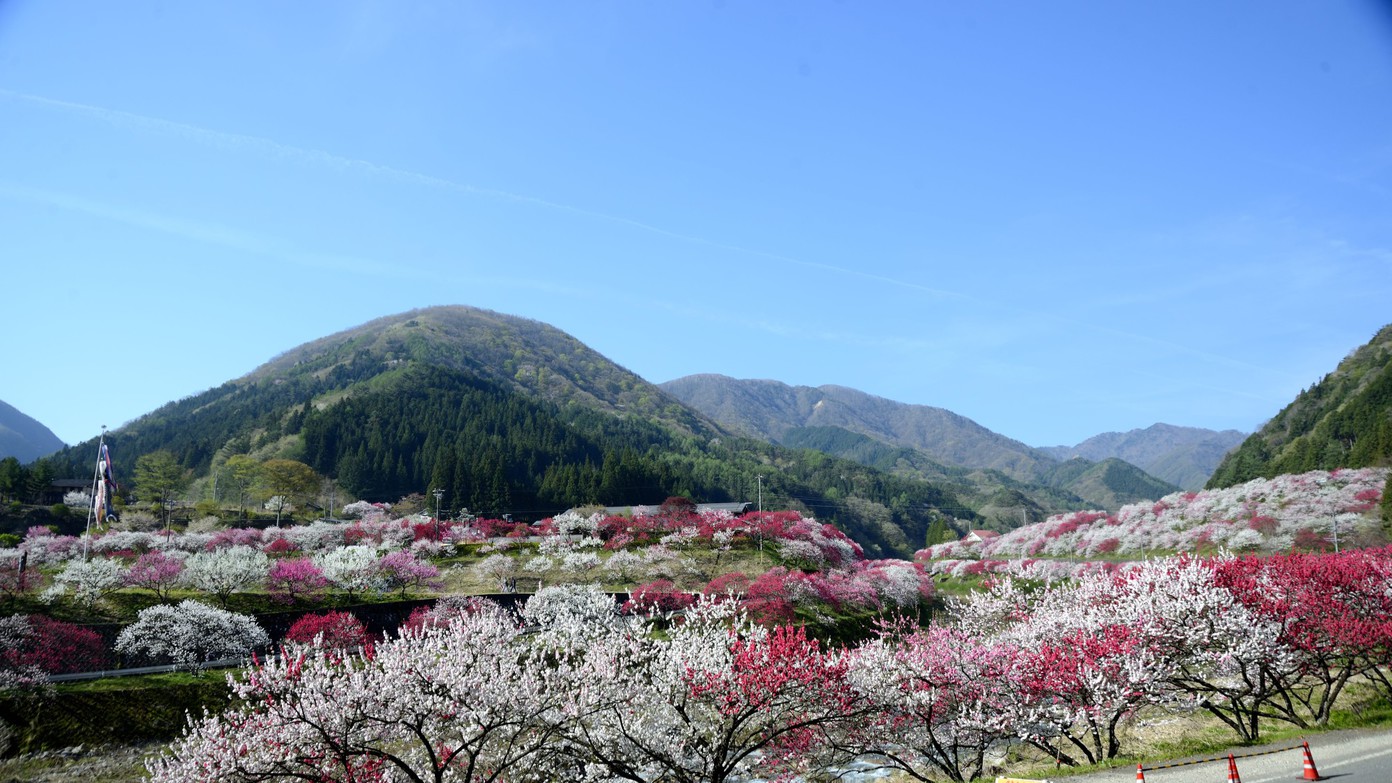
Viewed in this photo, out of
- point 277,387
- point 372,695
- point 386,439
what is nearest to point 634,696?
point 372,695

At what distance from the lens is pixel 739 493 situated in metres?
128

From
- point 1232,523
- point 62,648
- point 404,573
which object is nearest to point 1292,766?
point 62,648

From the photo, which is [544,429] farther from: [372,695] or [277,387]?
[372,695]

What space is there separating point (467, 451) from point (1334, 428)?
10437 centimetres

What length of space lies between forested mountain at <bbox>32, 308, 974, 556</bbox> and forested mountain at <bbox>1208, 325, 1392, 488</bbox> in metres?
49.8

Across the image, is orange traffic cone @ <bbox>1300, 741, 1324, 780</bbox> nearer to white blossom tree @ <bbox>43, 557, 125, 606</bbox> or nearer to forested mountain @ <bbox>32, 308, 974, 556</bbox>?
white blossom tree @ <bbox>43, 557, 125, 606</bbox>

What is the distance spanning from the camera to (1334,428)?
8675 cm

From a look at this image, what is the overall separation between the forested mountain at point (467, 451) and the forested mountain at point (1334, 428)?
4976 cm

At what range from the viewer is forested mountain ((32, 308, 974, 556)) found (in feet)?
309

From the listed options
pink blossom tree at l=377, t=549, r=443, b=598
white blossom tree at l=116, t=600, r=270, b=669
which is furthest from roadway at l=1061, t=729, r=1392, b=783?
pink blossom tree at l=377, t=549, r=443, b=598

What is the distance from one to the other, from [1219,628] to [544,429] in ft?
367

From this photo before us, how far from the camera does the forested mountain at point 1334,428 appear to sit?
7456 cm

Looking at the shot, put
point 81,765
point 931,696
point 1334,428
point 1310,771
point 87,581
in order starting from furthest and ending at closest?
point 1334,428 → point 87,581 → point 81,765 → point 931,696 → point 1310,771

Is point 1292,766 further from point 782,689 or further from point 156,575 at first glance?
point 156,575
